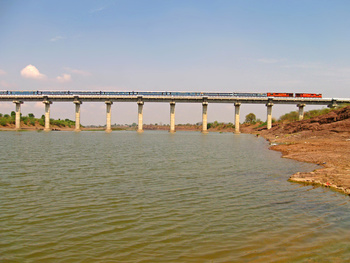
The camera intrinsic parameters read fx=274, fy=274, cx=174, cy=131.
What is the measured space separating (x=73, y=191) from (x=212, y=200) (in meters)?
5.47

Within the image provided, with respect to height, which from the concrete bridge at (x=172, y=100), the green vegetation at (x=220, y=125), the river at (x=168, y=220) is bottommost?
the river at (x=168, y=220)

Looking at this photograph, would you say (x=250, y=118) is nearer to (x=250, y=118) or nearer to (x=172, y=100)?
(x=250, y=118)

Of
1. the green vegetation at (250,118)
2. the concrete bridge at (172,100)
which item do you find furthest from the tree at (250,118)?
the concrete bridge at (172,100)

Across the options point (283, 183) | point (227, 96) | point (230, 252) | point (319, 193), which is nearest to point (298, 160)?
point (283, 183)

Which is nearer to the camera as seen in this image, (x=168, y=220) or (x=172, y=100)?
(x=168, y=220)

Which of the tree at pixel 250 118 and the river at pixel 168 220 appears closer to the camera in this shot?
the river at pixel 168 220

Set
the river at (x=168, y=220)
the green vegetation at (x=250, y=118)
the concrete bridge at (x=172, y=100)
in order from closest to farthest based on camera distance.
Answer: the river at (x=168, y=220) < the concrete bridge at (x=172, y=100) < the green vegetation at (x=250, y=118)

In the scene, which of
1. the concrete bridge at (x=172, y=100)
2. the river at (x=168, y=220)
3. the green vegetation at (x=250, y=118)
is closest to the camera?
the river at (x=168, y=220)

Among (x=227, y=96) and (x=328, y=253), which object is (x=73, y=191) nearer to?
(x=328, y=253)

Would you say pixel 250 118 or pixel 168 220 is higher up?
pixel 250 118

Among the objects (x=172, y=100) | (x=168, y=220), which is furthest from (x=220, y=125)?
(x=168, y=220)

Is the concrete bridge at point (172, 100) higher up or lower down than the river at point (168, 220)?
higher up

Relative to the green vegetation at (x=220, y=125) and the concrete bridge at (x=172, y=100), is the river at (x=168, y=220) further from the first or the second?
the green vegetation at (x=220, y=125)

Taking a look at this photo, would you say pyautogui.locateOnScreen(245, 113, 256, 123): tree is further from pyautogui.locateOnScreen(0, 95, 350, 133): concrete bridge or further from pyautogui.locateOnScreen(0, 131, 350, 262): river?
pyautogui.locateOnScreen(0, 131, 350, 262): river
